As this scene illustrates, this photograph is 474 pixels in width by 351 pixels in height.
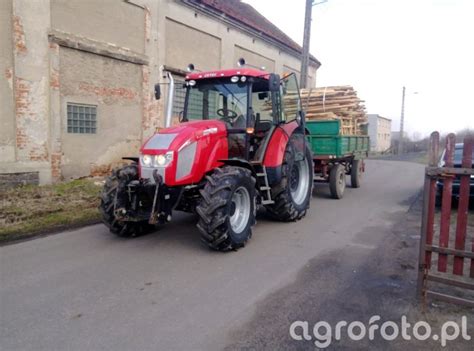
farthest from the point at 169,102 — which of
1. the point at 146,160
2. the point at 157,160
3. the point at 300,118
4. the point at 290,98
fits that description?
the point at 300,118

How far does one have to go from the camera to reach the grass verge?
269 inches

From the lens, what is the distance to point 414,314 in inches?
154

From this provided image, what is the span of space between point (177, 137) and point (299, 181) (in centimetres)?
366

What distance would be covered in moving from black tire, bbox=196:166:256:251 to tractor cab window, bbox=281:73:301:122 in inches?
94.0

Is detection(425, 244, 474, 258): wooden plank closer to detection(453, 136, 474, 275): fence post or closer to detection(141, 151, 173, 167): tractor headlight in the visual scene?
detection(453, 136, 474, 275): fence post

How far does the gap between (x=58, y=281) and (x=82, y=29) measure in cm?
905

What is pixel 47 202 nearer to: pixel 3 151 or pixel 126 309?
pixel 3 151

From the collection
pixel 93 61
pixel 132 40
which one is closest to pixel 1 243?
pixel 93 61

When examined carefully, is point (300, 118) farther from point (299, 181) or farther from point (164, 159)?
point (164, 159)

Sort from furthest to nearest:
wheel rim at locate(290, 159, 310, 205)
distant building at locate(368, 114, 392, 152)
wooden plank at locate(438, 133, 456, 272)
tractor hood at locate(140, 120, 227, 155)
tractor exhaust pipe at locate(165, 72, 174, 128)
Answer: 1. distant building at locate(368, 114, 392, 152)
2. wheel rim at locate(290, 159, 310, 205)
3. tractor exhaust pipe at locate(165, 72, 174, 128)
4. tractor hood at locate(140, 120, 227, 155)
5. wooden plank at locate(438, 133, 456, 272)

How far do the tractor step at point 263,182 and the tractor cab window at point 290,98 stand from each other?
4.37 ft

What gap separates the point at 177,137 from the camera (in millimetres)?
5828

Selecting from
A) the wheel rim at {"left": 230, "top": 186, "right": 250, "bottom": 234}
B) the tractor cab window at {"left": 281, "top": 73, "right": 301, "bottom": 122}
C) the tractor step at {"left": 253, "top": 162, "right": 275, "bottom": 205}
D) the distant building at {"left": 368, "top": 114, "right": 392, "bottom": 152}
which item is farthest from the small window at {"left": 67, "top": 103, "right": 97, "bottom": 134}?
the distant building at {"left": 368, "top": 114, "right": 392, "bottom": 152}

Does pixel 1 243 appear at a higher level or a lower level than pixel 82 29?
lower
